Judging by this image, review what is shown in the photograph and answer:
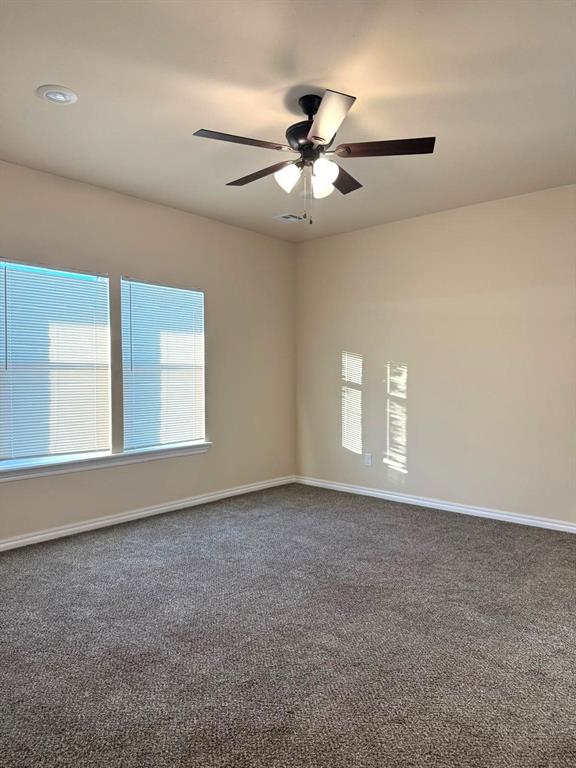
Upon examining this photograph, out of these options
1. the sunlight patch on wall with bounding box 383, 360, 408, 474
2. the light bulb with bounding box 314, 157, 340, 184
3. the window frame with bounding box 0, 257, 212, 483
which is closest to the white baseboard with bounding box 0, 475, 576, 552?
the sunlight patch on wall with bounding box 383, 360, 408, 474

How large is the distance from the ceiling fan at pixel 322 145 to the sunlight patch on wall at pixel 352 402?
255 cm

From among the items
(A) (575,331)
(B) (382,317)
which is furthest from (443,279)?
(A) (575,331)

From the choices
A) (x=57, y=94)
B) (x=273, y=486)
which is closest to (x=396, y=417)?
(x=273, y=486)

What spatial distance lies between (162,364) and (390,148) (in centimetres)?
286

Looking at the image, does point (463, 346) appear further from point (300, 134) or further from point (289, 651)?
point (289, 651)

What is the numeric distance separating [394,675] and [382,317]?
3.65 metres

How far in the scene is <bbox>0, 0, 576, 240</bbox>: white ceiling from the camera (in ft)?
7.00

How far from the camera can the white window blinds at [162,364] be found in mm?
4383

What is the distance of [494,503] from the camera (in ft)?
14.8

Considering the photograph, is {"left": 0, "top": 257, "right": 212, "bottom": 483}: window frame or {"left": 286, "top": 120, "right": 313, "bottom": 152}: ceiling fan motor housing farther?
{"left": 0, "top": 257, "right": 212, "bottom": 483}: window frame

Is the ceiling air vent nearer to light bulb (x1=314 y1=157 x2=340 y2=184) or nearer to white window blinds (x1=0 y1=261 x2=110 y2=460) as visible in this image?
white window blinds (x1=0 y1=261 x2=110 y2=460)

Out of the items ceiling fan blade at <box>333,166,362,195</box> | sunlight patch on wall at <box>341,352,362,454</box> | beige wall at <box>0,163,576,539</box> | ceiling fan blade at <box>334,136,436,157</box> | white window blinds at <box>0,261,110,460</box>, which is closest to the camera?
ceiling fan blade at <box>334,136,436,157</box>

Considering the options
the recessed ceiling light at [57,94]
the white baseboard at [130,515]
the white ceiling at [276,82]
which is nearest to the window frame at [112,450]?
the white baseboard at [130,515]

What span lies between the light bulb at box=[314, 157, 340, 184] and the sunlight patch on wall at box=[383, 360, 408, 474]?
2595mm
